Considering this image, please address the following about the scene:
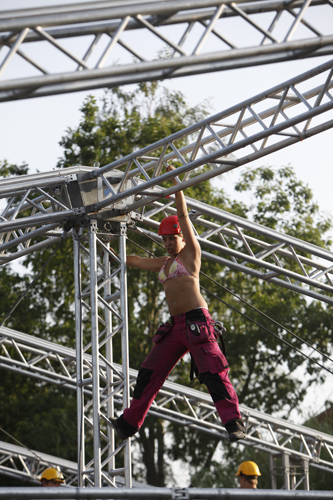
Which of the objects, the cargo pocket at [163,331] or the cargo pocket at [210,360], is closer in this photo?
the cargo pocket at [210,360]

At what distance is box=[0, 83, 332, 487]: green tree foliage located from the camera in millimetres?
16750

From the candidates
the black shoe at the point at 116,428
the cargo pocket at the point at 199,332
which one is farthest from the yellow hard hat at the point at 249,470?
the cargo pocket at the point at 199,332

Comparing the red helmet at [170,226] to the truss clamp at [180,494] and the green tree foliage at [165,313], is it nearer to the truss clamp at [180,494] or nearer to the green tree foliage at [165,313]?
the truss clamp at [180,494]

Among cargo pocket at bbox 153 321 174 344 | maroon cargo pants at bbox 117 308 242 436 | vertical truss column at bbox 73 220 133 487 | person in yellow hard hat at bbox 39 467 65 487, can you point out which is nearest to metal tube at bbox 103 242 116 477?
vertical truss column at bbox 73 220 133 487

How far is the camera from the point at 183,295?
6.20 meters

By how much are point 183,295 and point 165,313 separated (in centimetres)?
1244

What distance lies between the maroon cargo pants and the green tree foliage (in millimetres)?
9833

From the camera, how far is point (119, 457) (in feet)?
60.0

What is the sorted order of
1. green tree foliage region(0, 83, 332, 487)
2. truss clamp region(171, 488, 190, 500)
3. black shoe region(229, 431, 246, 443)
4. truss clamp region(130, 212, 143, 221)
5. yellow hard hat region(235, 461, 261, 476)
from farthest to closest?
1. green tree foliage region(0, 83, 332, 487)
2. truss clamp region(130, 212, 143, 221)
3. yellow hard hat region(235, 461, 261, 476)
4. black shoe region(229, 431, 246, 443)
5. truss clamp region(171, 488, 190, 500)

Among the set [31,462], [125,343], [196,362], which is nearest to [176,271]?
[196,362]

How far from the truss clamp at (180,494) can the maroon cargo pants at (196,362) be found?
2736 mm

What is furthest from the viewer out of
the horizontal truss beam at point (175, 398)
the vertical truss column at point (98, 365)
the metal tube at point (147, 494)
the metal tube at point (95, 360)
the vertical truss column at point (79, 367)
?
the horizontal truss beam at point (175, 398)

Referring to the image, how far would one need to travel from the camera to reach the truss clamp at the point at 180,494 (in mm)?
3062

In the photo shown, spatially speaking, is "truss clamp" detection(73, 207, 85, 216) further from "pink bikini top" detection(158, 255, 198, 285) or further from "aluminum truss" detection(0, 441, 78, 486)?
"aluminum truss" detection(0, 441, 78, 486)
